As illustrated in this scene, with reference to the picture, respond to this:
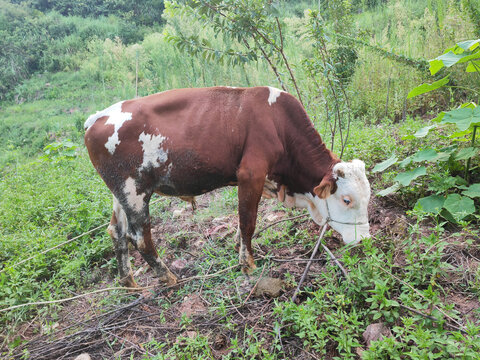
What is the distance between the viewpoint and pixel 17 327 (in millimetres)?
2928

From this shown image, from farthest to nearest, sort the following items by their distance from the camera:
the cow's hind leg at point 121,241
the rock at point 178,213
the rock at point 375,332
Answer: the rock at point 178,213, the cow's hind leg at point 121,241, the rock at point 375,332

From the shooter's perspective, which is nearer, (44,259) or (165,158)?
(165,158)

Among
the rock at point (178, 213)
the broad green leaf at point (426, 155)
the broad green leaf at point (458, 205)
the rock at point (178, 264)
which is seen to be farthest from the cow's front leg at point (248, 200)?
the rock at point (178, 213)

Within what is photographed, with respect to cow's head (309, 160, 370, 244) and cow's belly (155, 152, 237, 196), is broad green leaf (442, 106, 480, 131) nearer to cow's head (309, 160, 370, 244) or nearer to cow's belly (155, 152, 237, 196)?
cow's head (309, 160, 370, 244)

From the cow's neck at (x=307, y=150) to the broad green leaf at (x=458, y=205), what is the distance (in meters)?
0.91

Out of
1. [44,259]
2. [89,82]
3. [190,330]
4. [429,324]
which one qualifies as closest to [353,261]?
[429,324]

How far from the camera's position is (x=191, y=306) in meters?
2.76

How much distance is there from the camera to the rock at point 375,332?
1.88 m

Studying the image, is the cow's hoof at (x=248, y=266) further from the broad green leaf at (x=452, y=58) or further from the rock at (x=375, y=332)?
the broad green leaf at (x=452, y=58)

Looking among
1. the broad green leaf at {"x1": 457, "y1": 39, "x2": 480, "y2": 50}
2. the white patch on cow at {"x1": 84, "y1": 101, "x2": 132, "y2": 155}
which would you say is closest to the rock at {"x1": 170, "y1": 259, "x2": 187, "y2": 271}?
the white patch on cow at {"x1": 84, "y1": 101, "x2": 132, "y2": 155}

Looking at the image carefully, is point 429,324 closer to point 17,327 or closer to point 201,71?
point 17,327

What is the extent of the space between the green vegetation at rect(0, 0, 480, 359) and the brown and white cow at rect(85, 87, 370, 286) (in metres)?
0.41

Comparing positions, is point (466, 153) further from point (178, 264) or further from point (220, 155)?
point (178, 264)

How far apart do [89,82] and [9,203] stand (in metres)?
13.3
